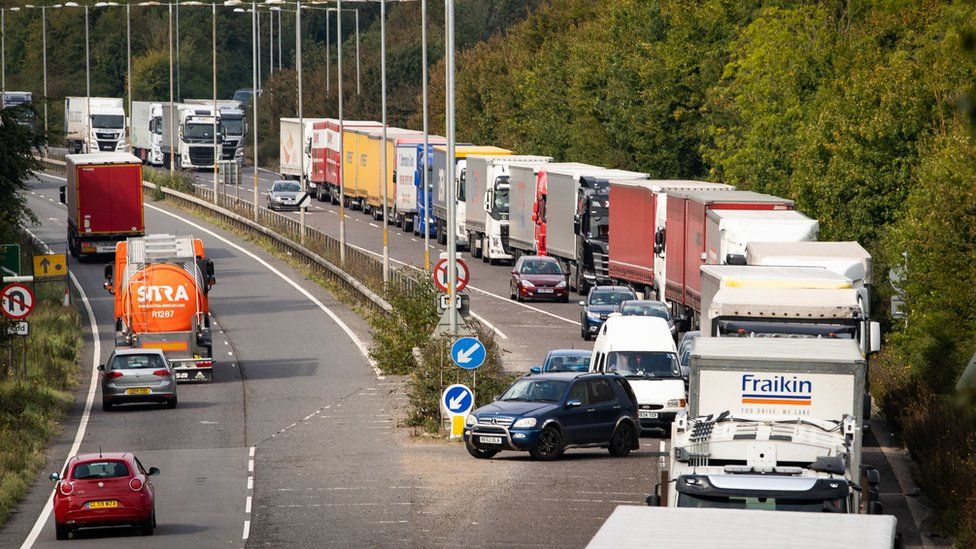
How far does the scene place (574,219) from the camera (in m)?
56.4

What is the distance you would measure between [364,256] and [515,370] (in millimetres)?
20673

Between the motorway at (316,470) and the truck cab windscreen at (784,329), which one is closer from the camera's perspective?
the motorway at (316,470)

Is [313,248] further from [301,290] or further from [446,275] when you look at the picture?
[446,275]

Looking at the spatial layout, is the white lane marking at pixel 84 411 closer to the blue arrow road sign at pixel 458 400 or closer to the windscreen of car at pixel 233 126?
the blue arrow road sign at pixel 458 400

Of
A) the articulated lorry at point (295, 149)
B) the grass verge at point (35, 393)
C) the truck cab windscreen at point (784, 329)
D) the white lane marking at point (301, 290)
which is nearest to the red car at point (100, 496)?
the grass verge at point (35, 393)

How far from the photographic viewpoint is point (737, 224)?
37.5 m

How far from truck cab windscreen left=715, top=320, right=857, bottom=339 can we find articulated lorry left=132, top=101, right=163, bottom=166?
89.6m

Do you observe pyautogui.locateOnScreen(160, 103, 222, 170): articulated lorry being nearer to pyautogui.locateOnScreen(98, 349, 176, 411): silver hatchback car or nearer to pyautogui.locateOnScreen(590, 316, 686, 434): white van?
pyautogui.locateOnScreen(98, 349, 176, 411): silver hatchback car

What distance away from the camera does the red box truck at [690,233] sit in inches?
1641

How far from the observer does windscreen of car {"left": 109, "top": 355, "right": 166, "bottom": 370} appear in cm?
Answer: 3775

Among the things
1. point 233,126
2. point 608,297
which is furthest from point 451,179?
point 233,126

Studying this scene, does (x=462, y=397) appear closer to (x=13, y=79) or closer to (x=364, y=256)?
(x=364, y=256)

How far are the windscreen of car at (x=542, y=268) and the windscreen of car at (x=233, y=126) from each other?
56.6 m

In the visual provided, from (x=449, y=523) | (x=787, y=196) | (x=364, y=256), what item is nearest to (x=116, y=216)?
(x=364, y=256)
